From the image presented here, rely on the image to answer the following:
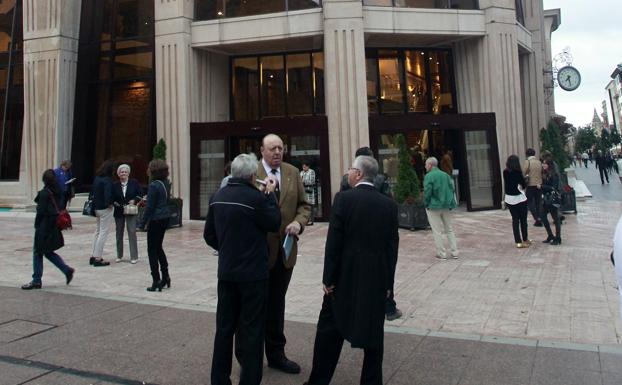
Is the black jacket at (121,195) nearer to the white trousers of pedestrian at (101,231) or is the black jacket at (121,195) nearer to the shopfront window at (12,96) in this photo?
the white trousers of pedestrian at (101,231)

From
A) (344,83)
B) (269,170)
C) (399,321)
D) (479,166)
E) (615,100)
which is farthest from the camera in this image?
(615,100)

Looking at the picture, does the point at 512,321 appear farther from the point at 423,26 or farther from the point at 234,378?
the point at 423,26

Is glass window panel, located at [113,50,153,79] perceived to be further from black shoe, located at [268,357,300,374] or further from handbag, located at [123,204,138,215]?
black shoe, located at [268,357,300,374]

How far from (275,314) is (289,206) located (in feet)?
3.15

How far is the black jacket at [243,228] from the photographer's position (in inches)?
142

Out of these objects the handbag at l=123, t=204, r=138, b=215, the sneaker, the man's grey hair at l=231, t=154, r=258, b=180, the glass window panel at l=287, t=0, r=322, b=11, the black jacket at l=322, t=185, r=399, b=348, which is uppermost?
the glass window panel at l=287, t=0, r=322, b=11

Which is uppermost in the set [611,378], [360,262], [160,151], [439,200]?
[160,151]

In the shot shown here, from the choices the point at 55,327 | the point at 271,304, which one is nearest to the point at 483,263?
the point at 271,304

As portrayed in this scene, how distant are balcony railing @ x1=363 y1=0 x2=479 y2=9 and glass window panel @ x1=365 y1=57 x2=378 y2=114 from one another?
2.14 metres

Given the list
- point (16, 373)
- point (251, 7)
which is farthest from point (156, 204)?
point (251, 7)

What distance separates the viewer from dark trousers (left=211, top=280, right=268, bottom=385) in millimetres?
3588

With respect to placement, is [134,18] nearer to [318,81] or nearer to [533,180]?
[318,81]

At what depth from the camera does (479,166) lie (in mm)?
15898

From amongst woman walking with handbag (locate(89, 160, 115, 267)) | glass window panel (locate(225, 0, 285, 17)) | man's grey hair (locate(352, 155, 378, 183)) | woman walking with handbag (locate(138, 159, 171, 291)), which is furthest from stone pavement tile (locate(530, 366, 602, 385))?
glass window panel (locate(225, 0, 285, 17))
